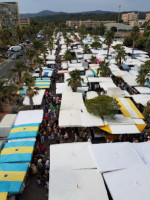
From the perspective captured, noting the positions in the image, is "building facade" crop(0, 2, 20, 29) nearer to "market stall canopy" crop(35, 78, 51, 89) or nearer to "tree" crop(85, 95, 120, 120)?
"market stall canopy" crop(35, 78, 51, 89)

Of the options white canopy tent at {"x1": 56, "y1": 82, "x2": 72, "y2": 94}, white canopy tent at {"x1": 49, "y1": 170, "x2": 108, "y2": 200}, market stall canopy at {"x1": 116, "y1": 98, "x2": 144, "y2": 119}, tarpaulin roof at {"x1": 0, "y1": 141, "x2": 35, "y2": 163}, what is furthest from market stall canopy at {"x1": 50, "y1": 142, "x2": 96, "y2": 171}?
white canopy tent at {"x1": 56, "y1": 82, "x2": 72, "y2": 94}

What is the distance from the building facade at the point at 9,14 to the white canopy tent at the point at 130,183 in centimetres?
9170

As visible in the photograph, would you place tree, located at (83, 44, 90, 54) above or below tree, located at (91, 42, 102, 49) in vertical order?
below

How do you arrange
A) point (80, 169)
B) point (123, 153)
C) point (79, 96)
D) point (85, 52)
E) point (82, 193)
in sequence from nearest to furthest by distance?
point (82, 193) → point (80, 169) → point (123, 153) → point (79, 96) → point (85, 52)

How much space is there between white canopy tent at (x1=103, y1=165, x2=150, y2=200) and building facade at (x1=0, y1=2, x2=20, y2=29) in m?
91.7

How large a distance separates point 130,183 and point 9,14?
9743 centimetres

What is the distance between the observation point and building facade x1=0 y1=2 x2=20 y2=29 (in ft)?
255

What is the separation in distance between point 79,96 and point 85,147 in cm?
831

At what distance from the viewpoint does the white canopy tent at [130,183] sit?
22.9ft

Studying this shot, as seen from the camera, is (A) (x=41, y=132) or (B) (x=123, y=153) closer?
(B) (x=123, y=153)

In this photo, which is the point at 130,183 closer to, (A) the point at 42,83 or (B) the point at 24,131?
(B) the point at 24,131

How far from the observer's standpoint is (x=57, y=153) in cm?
951

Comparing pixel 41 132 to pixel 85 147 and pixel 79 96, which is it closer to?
pixel 85 147

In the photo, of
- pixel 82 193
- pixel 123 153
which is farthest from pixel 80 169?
pixel 123 153
